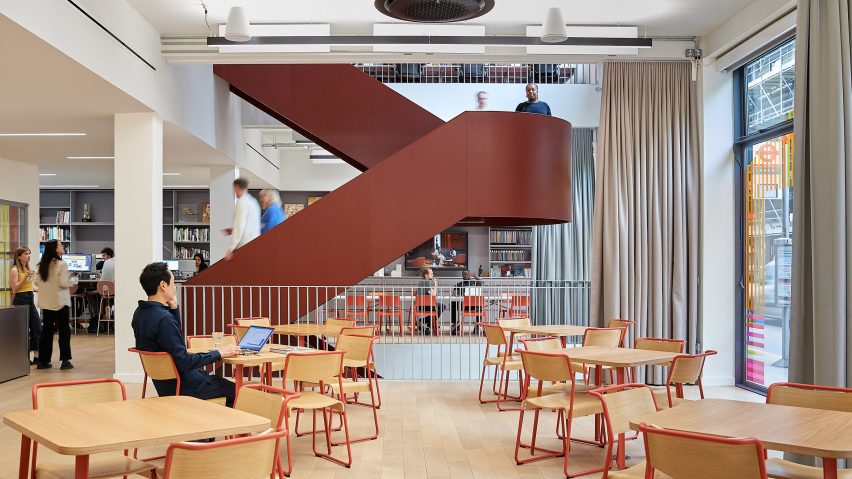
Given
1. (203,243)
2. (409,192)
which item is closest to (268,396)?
(409,192)

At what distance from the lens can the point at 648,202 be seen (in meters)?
9.02

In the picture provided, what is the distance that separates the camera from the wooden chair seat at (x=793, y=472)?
3479mm

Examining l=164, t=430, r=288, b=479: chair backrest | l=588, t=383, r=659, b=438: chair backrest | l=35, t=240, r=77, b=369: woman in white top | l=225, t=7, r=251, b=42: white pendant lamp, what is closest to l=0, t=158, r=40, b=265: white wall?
l=35, t=240, r=77, b=369: woman in white top

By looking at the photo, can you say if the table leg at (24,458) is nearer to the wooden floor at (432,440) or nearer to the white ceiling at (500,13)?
the wooden floor at (432,440)

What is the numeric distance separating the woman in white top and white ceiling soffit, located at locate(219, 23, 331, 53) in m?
4.06

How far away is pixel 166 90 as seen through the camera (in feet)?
29.4

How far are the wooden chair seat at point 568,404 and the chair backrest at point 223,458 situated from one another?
2.71 metres

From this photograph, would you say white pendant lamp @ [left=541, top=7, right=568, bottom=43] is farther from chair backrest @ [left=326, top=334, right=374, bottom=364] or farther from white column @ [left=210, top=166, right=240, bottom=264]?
white column @ [left=210, top=166, right=240, bottom=264]

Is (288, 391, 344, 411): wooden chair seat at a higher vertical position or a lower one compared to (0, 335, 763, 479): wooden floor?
higher

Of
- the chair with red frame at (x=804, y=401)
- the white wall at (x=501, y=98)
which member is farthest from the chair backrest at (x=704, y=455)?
the white wall at (x=501, y=98)

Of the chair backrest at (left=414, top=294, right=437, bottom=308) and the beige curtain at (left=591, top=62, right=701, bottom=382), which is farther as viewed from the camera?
the chair backrest at (left=414, top=294, right=437, bottom=308)

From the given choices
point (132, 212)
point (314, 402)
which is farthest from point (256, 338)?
point (132, 212)

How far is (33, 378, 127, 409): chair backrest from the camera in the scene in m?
3.67

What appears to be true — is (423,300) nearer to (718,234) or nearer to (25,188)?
(718,234)
